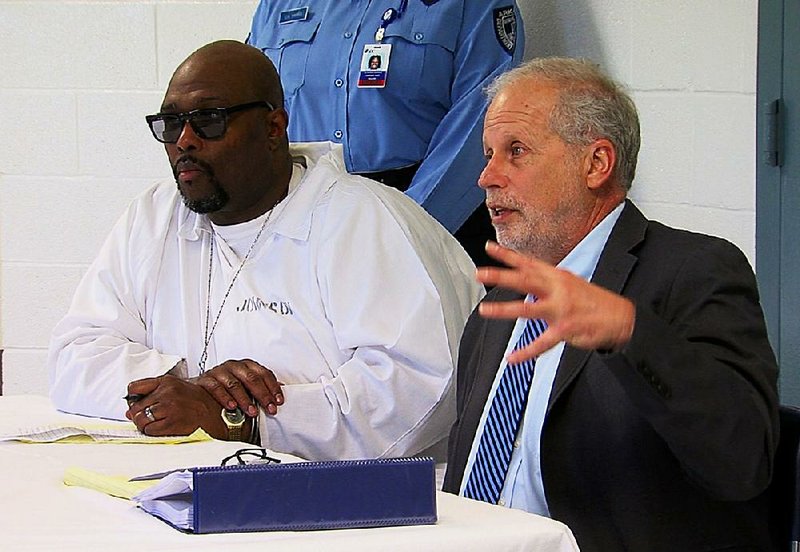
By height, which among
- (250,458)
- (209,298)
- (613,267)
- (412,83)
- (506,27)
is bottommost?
(250,458)

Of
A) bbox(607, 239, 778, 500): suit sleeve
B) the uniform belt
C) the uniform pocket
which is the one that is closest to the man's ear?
bbox(607, 239, 778, 500): suit sleeve

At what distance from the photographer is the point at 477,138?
299cm

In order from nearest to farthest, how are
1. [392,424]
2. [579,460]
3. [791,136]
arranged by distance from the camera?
[579,460] < [392,424] < [791,136]

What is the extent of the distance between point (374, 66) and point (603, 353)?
1710mm

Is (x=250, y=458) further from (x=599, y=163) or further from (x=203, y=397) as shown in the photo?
(x=599, y=163)

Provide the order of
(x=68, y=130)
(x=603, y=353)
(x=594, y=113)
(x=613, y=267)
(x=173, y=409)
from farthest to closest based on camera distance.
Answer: (x=68, y=130) → (x=173, y=409) → (x=594, y=113) → (x=613, y=267) → (x=603, y=353)

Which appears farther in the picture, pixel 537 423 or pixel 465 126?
pixel 465 126

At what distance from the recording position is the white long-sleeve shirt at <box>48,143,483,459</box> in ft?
7.54

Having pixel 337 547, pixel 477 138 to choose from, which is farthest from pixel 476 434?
pixel 477 138

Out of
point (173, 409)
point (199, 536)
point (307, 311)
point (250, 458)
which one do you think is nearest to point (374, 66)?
point (307, 311)

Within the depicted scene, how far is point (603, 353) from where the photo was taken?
1.50m

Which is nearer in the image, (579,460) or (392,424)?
(579,460)

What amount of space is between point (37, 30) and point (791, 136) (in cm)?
235

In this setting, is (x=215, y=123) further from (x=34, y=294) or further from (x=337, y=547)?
(x=34, y=294)
